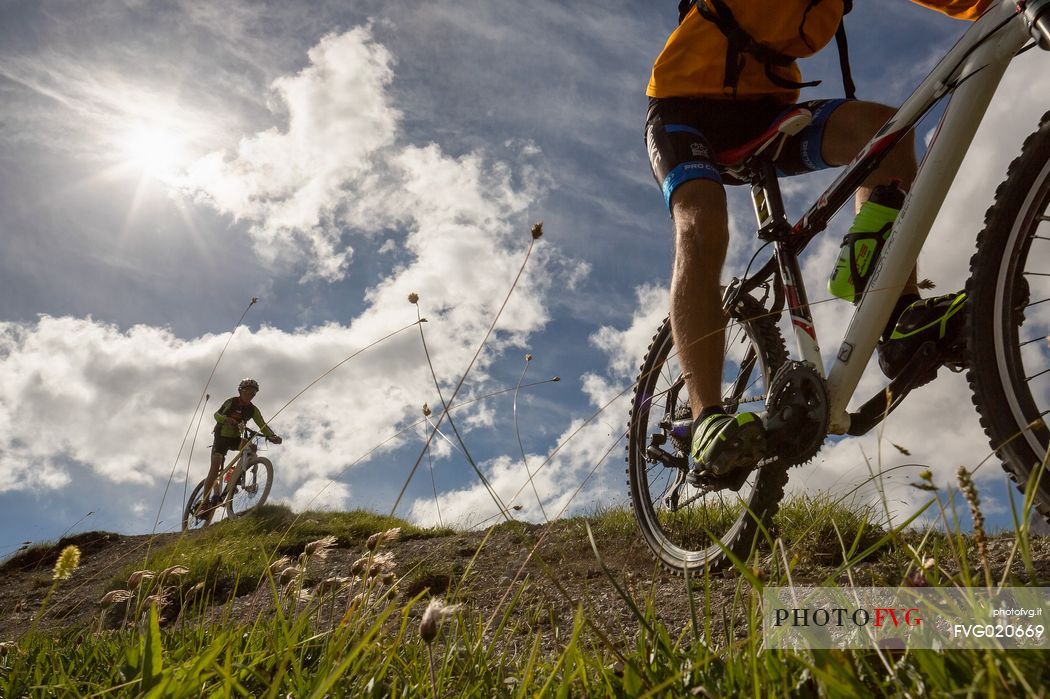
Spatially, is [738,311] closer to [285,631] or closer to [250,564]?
[285,631]

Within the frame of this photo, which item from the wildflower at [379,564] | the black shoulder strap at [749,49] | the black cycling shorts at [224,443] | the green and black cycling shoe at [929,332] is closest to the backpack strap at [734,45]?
the black shoulder strap at [749,49]

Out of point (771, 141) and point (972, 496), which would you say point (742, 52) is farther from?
point (972, 496)

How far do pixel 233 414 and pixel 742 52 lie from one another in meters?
12.0

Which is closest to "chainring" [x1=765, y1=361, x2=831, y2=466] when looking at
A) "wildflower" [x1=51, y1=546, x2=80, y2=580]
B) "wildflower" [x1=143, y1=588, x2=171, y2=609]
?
"wildflower" [x1=143, y1=588, x2=171, y2=609]

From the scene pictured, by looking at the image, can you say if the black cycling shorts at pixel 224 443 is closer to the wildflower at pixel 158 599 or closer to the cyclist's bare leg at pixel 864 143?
the wildflower at pixel 158 599

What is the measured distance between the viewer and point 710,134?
8.92ft

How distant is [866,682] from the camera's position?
0.91 m

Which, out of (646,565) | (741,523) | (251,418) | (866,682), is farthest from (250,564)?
(251,418)

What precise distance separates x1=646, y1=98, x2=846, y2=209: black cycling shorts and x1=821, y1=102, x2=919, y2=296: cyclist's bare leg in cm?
4

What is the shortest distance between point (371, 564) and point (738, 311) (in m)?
2.09

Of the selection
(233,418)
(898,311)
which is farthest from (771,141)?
(233,418)

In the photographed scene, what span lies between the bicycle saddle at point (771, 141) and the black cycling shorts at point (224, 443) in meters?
11.8

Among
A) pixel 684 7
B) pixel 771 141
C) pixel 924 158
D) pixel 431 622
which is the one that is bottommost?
pixel 431 622

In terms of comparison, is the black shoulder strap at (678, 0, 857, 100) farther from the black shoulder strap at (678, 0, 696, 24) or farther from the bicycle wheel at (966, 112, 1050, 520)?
the bicycle wheel at (966, 112, 1050, 520)
